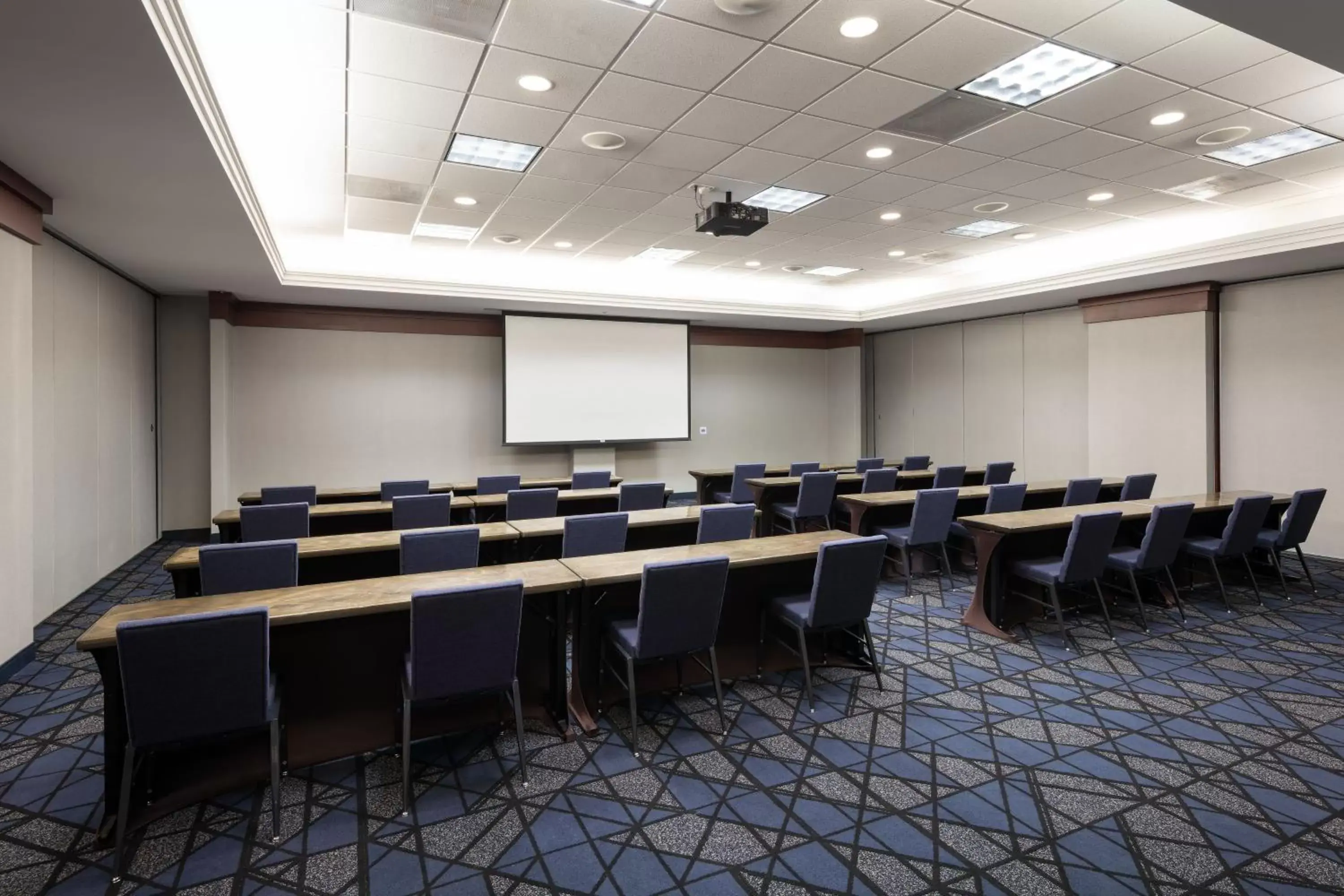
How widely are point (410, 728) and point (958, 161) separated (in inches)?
210

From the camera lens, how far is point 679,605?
3.17m

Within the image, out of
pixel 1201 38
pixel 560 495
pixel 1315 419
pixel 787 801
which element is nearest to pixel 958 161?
pixel 1201 38

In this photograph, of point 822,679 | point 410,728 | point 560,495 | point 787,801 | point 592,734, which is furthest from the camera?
point 560,495

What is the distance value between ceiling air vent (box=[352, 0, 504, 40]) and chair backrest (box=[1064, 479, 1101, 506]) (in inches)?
238

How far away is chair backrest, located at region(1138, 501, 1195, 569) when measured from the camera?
189 inches

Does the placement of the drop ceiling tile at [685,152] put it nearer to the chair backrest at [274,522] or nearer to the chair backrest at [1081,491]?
the chair backrest at [274,522]

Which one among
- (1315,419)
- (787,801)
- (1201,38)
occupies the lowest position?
(787,801)

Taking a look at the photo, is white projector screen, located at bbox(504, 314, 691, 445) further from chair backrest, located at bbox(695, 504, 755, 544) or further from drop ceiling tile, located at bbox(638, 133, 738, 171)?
chair backrest, located at bbox(695, 504, 755, 544)

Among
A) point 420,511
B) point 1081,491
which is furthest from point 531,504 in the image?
point 1081,491

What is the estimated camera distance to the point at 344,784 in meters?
2.89

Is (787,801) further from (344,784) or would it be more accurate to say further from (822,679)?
(344,784)

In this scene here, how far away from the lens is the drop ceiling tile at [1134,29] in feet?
10.7

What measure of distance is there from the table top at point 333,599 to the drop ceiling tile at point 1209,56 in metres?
4.15

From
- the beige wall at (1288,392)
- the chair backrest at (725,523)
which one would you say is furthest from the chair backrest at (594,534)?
the beige wall at (1288,392)
